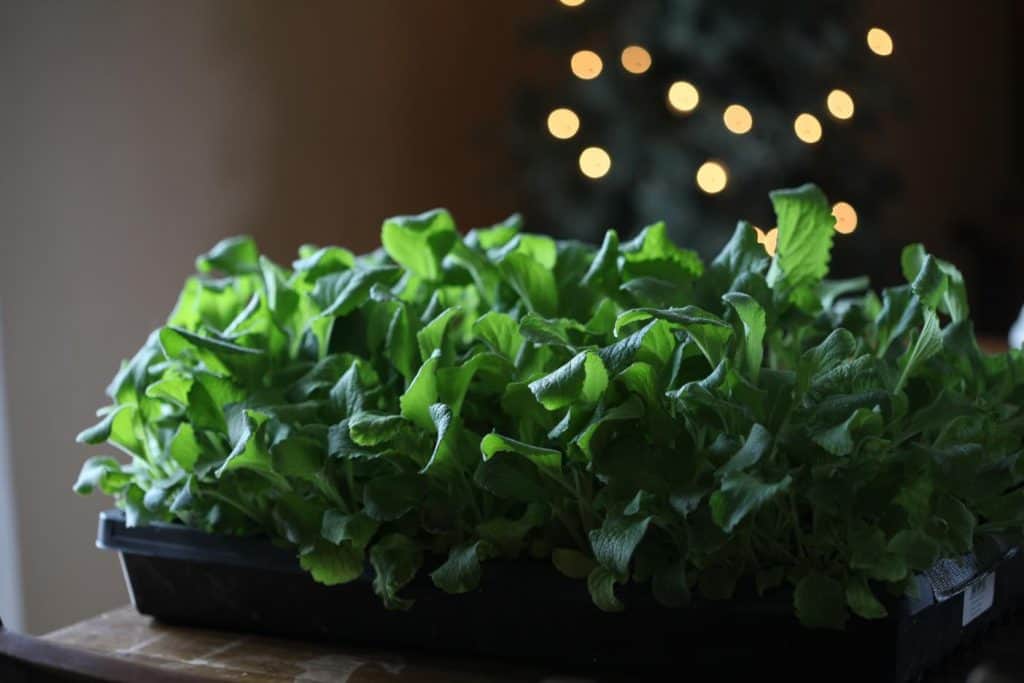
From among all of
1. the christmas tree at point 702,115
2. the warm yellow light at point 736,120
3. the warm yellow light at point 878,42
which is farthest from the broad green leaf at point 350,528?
the warm yellow light at point 878,42

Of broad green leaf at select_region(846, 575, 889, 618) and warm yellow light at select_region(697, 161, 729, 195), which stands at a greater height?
broad green leaf at select_region(846, 575, 889, 618)

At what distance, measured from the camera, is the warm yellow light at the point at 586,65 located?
2.86 metres

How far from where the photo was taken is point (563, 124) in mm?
2885

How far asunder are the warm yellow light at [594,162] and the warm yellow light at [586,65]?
18cm

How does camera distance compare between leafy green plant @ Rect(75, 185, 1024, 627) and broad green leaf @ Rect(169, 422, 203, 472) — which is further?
broad green leaf @ Rect(169, 422, 203, 472)

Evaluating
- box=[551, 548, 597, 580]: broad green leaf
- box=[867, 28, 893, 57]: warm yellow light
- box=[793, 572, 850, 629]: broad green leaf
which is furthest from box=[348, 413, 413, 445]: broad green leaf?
box=[867, 28, 893, 57]: warm yellow light

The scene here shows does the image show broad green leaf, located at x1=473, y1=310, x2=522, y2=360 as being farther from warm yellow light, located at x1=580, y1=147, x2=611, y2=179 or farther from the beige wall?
warm yellow light, located at x1=580, y1=147, x2=611, y2=179

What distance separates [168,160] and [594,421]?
1.88 m

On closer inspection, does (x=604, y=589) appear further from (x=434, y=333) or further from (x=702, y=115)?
(x=702, y=115)

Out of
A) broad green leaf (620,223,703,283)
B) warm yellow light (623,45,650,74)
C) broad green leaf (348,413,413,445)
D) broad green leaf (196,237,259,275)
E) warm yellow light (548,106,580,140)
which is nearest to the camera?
broad green leaf (348,413,413,445)

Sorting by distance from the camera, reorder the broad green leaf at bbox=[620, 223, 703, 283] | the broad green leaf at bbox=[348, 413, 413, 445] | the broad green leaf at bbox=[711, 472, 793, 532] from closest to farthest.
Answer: the broad green leaf at bbox=[711, 472, 793, 532] < the broad green leaf at bbox=[348, 413, 413, 445] < the broad green leaf at bbox=[620, 223, 703, 283]

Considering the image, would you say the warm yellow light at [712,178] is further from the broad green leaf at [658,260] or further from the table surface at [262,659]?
the table surface at [262,659]

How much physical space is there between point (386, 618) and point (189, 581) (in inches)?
5.7

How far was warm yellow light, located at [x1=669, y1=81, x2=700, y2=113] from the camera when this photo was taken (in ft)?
8.92
